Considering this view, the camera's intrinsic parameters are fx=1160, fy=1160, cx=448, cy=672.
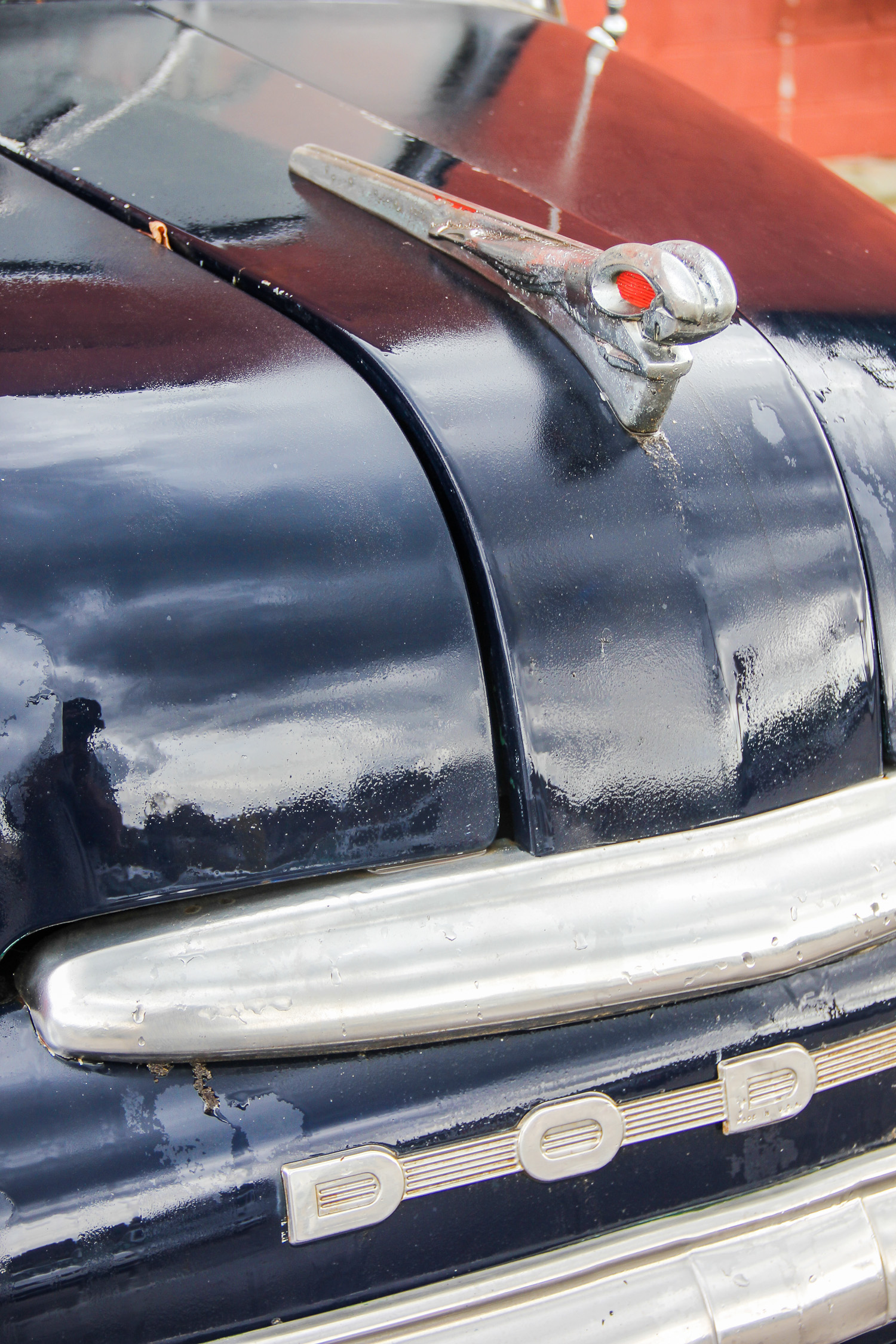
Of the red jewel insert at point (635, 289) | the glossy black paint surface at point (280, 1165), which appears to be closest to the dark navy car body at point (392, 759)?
the glossy black paint surface at point (280, 1165)

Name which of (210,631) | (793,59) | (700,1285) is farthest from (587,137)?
(793,59)

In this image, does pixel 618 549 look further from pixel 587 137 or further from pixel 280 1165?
pixel 587 137

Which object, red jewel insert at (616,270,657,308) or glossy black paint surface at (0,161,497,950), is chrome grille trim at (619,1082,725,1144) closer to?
glossy black paint surface at (0,161,497,950)

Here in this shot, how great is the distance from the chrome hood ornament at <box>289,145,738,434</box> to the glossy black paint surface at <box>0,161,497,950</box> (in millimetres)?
208

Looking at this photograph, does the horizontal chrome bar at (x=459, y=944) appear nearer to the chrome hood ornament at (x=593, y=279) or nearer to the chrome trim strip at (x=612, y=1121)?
the chrome trim strip at (x=612, y=1121)

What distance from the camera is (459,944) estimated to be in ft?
3.11

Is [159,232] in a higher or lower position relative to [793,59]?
lower

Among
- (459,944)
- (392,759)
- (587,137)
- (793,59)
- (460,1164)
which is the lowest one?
(460,1164)

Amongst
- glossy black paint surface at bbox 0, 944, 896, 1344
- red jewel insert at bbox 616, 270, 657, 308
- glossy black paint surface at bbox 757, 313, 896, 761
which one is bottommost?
→ glossy black paint surface at bbox 0, 944, 896, 1344

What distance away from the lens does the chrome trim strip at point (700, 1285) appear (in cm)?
96

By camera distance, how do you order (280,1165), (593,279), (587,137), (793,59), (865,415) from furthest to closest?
(793,59) → (587,137) → (865,415) → (593,279) → (280,1165)

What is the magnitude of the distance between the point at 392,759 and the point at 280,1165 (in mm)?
332

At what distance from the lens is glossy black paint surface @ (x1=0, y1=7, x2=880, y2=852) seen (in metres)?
1.00

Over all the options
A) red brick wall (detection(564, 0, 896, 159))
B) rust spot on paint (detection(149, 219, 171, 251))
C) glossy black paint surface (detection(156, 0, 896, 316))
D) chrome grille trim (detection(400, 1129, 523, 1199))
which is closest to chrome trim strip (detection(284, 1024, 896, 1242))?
chrome grille trim (detection(400, 1129, 523, 1199))
